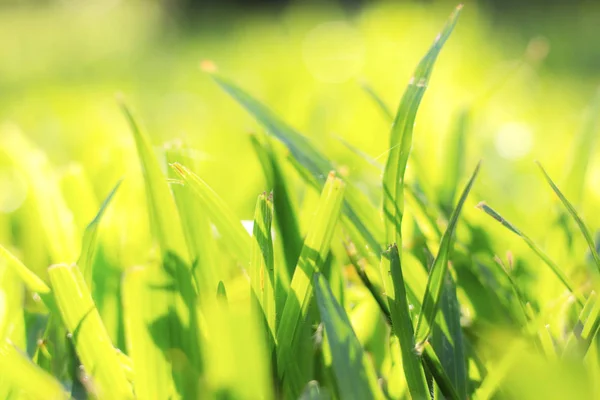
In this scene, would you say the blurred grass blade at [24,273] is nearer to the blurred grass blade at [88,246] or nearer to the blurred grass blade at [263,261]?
the blurred grass blade at [88,246]

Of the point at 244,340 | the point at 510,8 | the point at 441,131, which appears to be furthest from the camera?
the point at 510,8

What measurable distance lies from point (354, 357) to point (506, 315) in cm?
18

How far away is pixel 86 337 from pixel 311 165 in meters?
0.21

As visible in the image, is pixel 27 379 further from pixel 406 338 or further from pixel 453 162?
pixel 453 162

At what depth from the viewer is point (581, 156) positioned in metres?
0.61

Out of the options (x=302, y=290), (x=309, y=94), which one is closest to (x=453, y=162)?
(x=302, y=290)

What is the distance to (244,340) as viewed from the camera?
1.13ft

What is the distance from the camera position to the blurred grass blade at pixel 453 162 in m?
0.68

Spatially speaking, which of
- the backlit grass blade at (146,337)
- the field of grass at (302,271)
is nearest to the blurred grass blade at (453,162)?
the field of grass at (302,271)

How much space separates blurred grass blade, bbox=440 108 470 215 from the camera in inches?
26.7

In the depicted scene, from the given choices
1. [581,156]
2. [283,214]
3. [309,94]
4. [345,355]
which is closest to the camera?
[345,355]

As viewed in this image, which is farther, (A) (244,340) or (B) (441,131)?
(B) (441,131)

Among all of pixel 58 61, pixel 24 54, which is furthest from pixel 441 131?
pixel 24 54

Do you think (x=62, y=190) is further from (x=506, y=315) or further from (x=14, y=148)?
(x=506, y=315)
